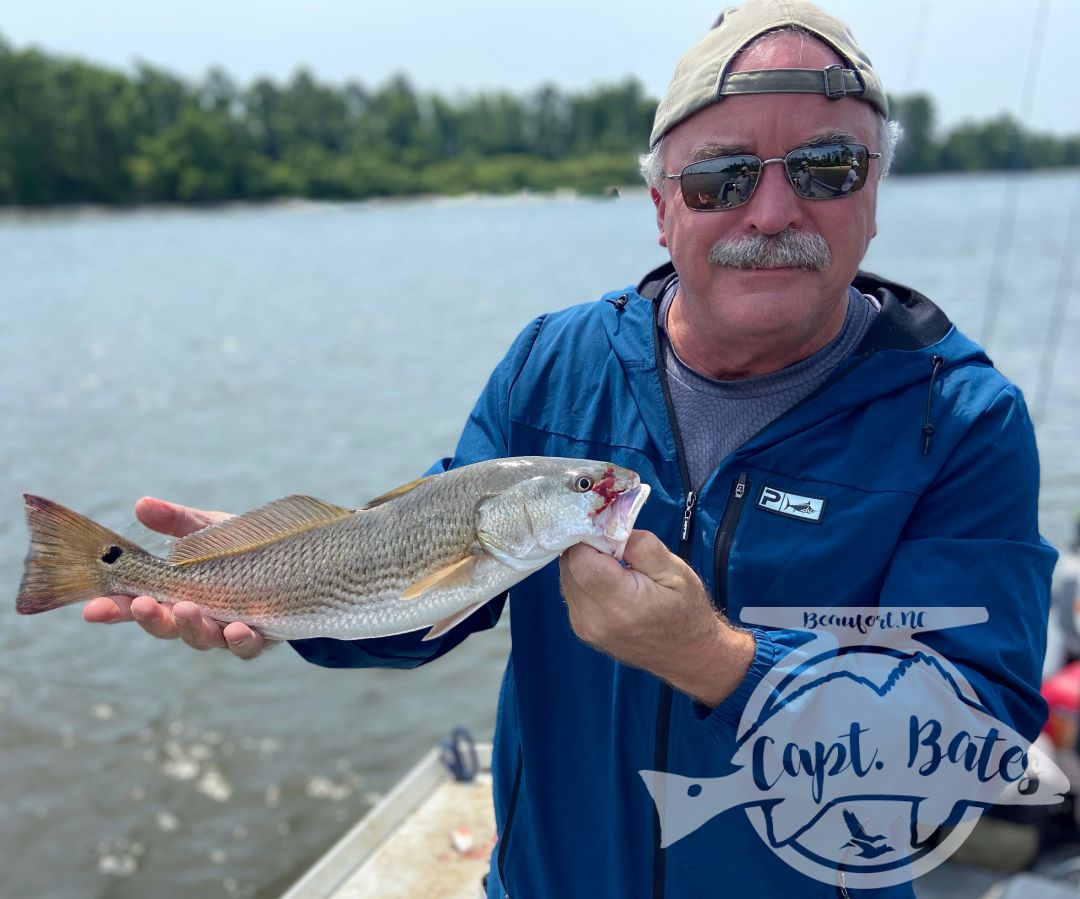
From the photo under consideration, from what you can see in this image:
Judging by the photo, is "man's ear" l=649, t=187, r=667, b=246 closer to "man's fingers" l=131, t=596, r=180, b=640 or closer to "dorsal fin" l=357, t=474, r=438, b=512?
"dorsal fin" l=357, t=474, r=438, b=512

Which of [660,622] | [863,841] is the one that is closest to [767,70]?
[660,622]

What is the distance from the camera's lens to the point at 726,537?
2.28 m

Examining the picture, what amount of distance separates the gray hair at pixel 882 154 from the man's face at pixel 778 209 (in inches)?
2.6

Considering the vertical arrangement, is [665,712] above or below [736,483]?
below

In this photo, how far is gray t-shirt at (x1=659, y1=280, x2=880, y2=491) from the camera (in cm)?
241

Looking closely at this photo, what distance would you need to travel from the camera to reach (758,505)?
2.26 metres

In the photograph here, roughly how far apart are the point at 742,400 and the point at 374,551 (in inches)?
41.1

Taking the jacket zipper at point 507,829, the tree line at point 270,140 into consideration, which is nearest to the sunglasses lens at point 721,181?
the jacket zipper at point 507,829

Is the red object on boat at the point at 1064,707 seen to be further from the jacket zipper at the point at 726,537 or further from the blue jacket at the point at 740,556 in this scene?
the jacket zipper at the point at 726,537

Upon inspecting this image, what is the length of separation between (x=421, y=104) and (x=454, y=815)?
128448mm

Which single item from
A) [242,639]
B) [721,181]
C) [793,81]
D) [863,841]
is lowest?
[863,841]

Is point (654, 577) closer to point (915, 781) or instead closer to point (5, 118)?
point (915, 781)

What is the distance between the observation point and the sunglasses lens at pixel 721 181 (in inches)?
92.1

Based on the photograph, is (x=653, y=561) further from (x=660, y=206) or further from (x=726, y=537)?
(x=660, y=206)
